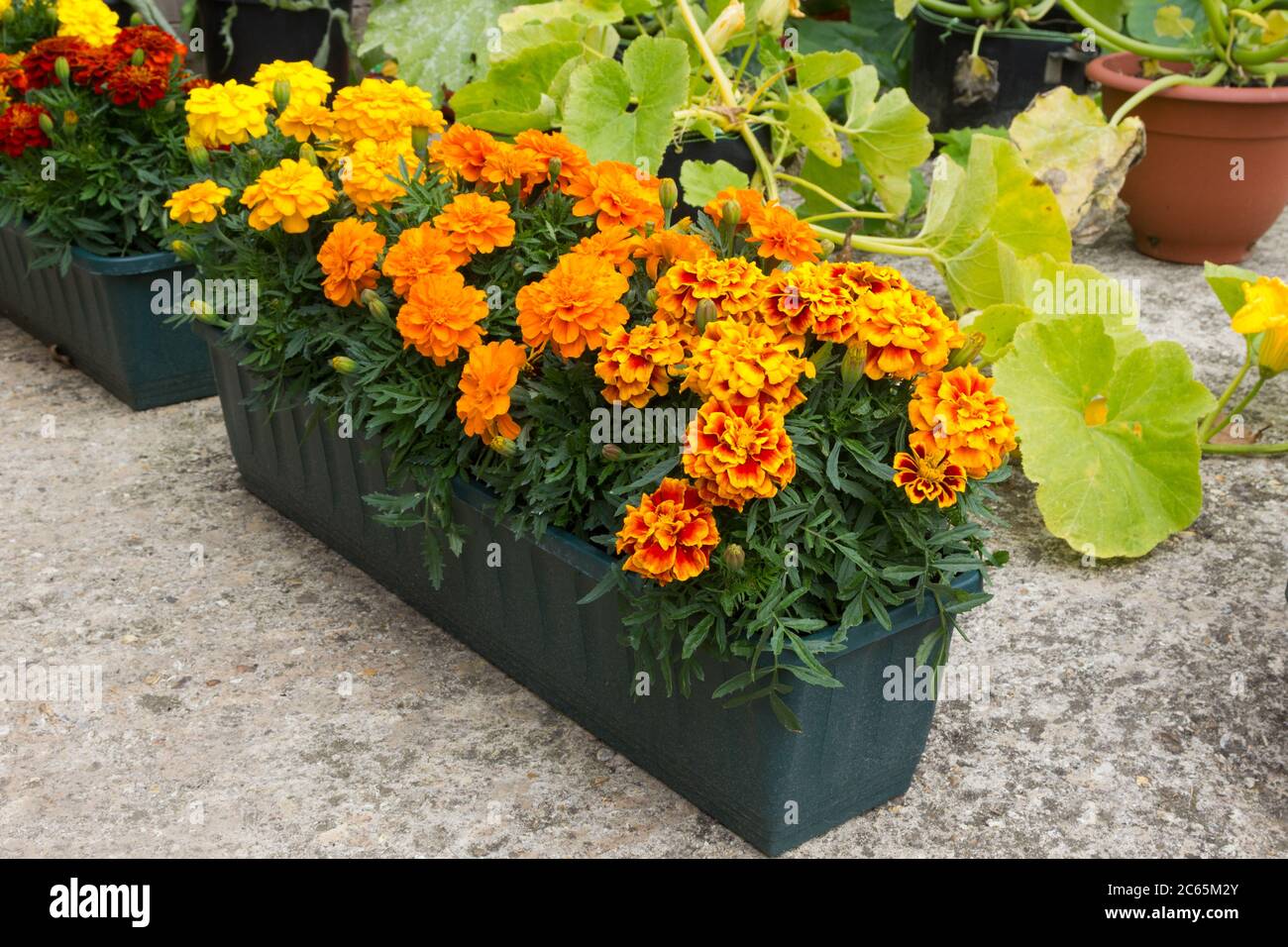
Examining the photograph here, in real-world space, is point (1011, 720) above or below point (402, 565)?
below

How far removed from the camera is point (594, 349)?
1.62 metres

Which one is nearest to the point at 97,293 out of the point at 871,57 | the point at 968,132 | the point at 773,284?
the point at 773,284

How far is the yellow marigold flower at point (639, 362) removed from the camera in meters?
1.49

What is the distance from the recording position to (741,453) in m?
1.38

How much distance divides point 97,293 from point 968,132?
1.91m

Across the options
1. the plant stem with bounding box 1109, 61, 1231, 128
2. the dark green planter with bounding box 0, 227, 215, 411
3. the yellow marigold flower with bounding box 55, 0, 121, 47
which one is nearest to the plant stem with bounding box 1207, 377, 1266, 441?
the plant stem with bounding box 1109, 61, 1231, 128

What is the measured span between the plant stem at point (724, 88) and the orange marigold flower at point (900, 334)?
47.7 inches

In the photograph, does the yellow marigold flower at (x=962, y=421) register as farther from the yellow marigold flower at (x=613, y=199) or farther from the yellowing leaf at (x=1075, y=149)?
the yellowing leaf at (x=1075, y=149)

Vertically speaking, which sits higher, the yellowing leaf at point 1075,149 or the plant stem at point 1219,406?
the yellowing leaf at point 1075,149

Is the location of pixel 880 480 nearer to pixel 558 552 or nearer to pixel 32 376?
pixel 558 552

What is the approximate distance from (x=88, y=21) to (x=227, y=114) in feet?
2.73

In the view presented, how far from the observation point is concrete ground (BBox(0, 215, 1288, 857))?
63.1 inches

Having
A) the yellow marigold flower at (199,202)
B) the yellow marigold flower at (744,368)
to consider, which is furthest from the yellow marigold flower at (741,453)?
the yellow marigold flower at (199,202)

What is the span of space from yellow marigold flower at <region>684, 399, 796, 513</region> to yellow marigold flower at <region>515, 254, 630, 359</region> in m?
0.20
